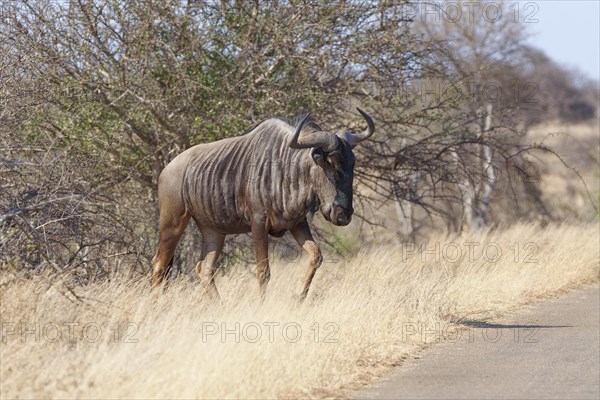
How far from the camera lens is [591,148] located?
4244 cm

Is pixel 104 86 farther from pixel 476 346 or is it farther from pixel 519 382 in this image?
pixel 519 382

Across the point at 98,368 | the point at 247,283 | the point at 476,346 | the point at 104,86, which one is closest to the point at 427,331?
the point at 476,346

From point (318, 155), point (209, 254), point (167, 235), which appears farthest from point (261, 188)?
Answer: point (167, 235)

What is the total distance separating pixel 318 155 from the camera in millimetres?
9961

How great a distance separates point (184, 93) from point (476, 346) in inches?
218

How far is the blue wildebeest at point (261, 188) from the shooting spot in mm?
10086

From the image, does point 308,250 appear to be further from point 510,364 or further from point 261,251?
point 510,364

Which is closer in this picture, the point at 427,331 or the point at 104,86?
the point at 427,331

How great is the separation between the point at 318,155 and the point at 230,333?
2.55 metres

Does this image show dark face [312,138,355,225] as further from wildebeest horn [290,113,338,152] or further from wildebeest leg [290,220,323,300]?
wildebeest leg [290,220,323,300]

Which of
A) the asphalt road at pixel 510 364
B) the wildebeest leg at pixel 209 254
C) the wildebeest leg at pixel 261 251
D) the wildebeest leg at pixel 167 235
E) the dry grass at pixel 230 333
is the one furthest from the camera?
the wildebeest leg at pixel 167 235

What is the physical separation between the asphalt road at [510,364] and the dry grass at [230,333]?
0.89ft

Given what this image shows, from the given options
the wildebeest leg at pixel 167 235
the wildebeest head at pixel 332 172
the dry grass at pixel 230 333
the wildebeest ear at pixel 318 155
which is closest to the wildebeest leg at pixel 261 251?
the dry grass at pixel 230 333

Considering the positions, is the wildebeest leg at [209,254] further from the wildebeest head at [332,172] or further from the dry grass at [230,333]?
the wildebeest head at [332,172]
